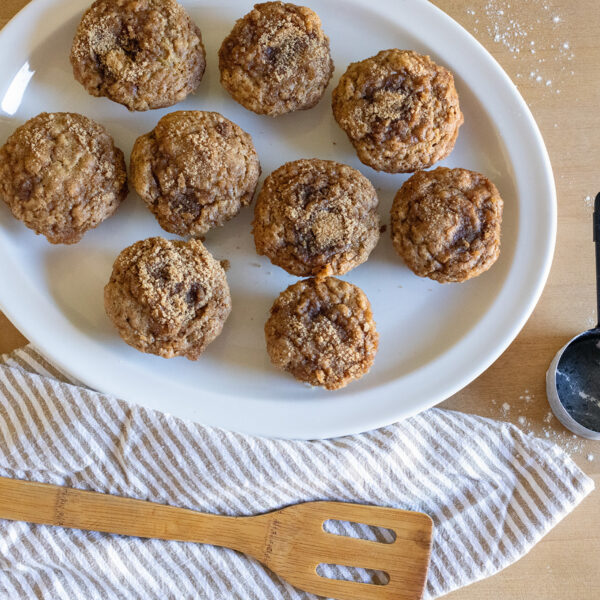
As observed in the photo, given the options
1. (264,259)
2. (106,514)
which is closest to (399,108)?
(264,259)

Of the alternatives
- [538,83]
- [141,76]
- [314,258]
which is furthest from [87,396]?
[538,83]

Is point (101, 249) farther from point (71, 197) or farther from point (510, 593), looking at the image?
point (510, 593)

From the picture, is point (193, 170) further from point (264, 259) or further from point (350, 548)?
point (350, 548)

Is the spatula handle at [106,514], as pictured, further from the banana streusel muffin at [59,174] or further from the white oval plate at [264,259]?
the banana streusel muffin at [59,174]

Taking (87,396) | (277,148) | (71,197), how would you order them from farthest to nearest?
1. (277,148)
2. (87,396)
3. (71,197)

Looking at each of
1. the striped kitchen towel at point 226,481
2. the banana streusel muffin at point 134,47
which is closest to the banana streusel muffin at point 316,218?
the banana streusel muffin at point 134,47

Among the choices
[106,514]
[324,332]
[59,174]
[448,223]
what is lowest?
[106,514]
